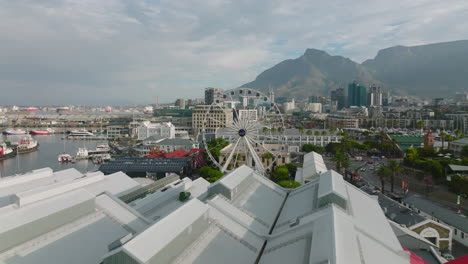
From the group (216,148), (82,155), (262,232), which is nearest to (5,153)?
(82,155)

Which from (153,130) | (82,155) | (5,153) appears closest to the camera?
(82,155)

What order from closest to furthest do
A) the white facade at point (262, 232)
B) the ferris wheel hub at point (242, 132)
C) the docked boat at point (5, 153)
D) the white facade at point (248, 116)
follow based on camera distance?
the white facade at point (262, 232) < the ferris wheel hub at point (242, 132) < the white facade at point (248, 116) < the docked boat at point (5, 153)

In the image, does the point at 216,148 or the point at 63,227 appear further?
the point at 216,148

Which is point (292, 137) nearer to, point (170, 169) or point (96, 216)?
point (170, 169)

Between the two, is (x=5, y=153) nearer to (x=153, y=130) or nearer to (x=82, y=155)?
(x=82, y=155)

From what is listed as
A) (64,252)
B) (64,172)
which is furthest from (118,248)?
(64,172)

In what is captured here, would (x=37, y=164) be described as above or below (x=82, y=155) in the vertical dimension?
below

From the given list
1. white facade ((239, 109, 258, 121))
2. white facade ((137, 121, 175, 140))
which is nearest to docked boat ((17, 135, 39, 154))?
white facade ((137, 121, 175, 140))

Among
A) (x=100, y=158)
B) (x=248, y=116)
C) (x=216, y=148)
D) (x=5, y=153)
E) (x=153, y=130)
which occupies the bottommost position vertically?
(x=100, y=158)

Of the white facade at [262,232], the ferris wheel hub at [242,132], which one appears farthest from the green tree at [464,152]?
the white facade at [262,232]

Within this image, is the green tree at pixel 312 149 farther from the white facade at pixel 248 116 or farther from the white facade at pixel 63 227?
the white facade at pixel 63 227

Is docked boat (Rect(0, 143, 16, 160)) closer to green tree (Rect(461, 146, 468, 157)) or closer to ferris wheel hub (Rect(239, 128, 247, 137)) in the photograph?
ferris wheel hub (Rect(239, 128, 247, 137))
